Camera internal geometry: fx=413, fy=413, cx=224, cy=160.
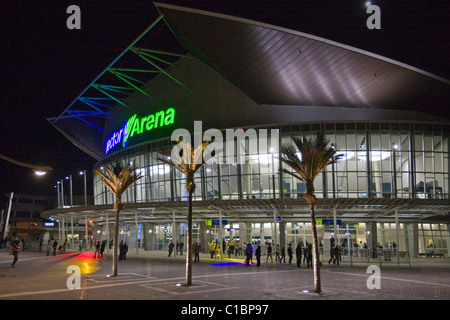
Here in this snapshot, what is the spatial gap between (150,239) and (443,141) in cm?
3450

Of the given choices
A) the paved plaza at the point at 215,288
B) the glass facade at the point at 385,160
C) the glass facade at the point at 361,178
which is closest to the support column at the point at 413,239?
the glass facade at the point at 361,178

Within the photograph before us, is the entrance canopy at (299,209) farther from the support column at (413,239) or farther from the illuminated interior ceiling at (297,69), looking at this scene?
the illuminated interior ceiling at (297,69)

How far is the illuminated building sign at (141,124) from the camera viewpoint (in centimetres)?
4466

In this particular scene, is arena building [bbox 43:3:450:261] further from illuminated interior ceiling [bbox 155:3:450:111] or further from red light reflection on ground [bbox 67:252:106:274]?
red light reflection on ground [bbox 67:252:106:274]

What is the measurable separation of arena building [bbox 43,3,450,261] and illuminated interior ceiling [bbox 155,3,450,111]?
0.09 metres

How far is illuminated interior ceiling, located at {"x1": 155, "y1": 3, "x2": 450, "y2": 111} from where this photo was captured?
30422mm

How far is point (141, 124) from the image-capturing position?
47688 millimetres

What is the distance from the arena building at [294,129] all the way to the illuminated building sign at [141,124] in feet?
0.65

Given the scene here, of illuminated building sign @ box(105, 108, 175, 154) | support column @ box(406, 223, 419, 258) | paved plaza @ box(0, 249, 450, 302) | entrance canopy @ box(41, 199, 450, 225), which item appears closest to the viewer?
paved plaza @ box(0, 249, 450, 302)

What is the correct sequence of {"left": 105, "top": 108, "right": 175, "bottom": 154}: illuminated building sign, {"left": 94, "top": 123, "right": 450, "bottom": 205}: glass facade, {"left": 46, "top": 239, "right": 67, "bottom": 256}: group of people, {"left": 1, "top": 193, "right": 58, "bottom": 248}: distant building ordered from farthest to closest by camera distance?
1. {"left": 1, "top": 193, "right": 58, "bottom": 248}: distant building
2. {"left": 105, "top": 108, "right": 175, "bottom": 154}: illuminated building sign
3. {"left": 46, "top": 239, "right": 67, "bottom": 256}: group of people
4. {"left": 94, "top": 123, "right": 450, "bottom": 205}: glass facade

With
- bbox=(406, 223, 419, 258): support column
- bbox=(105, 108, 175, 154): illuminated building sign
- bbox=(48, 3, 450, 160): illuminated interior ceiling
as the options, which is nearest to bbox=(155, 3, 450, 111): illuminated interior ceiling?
bbox=(48, 3, 450, 160): illuminated interior ceiling

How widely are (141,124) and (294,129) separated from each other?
63.8 feet

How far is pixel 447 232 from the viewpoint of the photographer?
41.2 meters
